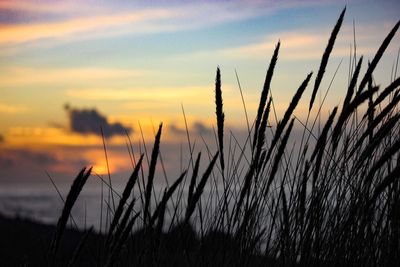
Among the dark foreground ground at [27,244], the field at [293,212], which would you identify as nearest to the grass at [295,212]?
the field at [293,212]

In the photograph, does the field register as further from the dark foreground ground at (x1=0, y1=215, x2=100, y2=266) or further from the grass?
the dark foreground ground at (x1=0, y1=215, x2=100, y2=266)

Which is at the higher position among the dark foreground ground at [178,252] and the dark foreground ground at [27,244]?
the dark foreground ground at [178,252]

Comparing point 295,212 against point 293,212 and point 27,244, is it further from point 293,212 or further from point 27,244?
point 27,244

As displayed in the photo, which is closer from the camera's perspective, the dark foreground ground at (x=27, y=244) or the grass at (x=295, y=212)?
the grass at (x=295, y=212)

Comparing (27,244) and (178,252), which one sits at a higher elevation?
(178,252)

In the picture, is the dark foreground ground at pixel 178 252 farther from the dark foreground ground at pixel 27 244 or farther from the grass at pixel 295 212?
the dark foreground ground at pixel 27 244

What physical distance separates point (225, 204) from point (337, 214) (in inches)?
19.8

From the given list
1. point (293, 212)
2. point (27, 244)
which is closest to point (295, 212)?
point (293, 212)

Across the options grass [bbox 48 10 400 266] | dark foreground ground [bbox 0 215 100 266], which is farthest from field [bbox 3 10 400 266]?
dark foreground ground [bbox 0 215 100 266]

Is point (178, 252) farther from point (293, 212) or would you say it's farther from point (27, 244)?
point (27, 244)

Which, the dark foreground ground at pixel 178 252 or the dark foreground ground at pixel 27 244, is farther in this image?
the dark foreground ground at pixel 27 244

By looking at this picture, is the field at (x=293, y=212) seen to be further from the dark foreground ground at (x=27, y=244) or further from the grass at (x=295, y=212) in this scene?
the dark foreground ground at (x=27, y=244)

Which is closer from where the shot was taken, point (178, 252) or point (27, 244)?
point (178, 252)

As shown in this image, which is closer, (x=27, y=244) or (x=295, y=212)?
(x=295, y=212)
